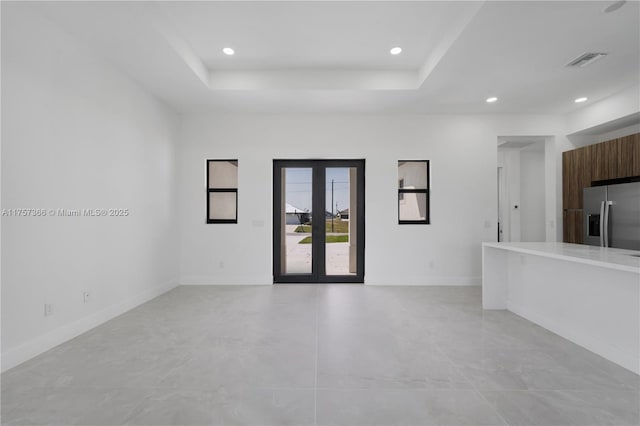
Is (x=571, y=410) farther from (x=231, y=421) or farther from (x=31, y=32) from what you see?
(x=31, y=32)

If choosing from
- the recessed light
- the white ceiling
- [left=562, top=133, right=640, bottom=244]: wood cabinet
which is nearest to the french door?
the white ceiling

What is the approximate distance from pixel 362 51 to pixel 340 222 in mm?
2684

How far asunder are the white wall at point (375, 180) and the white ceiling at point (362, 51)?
0.35m

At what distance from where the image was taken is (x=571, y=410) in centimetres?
164

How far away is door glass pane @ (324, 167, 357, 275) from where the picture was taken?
193 inches

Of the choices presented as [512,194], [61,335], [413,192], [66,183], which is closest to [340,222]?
[413,192]

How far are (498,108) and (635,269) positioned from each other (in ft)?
11.9

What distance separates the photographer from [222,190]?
16.0 feet

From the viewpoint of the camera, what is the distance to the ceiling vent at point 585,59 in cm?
303

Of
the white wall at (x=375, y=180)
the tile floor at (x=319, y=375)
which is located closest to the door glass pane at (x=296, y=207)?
the white wall at (x=375, y=180)

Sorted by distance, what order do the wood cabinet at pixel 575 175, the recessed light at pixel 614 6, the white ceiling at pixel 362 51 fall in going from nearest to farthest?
the recessed light at pixel 614 6
the white ceiling at pixel 362 51
the wood cabinet at pixel 575 175

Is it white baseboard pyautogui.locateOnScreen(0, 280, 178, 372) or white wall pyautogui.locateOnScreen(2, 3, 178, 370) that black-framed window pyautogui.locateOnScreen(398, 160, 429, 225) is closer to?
white wall pyautogui.locateOnScreen(2, 3, 178, 370)

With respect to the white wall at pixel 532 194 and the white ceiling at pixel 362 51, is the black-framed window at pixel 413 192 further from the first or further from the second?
the white wall at pixel 532 194

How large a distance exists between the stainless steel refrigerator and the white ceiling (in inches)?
57.4
